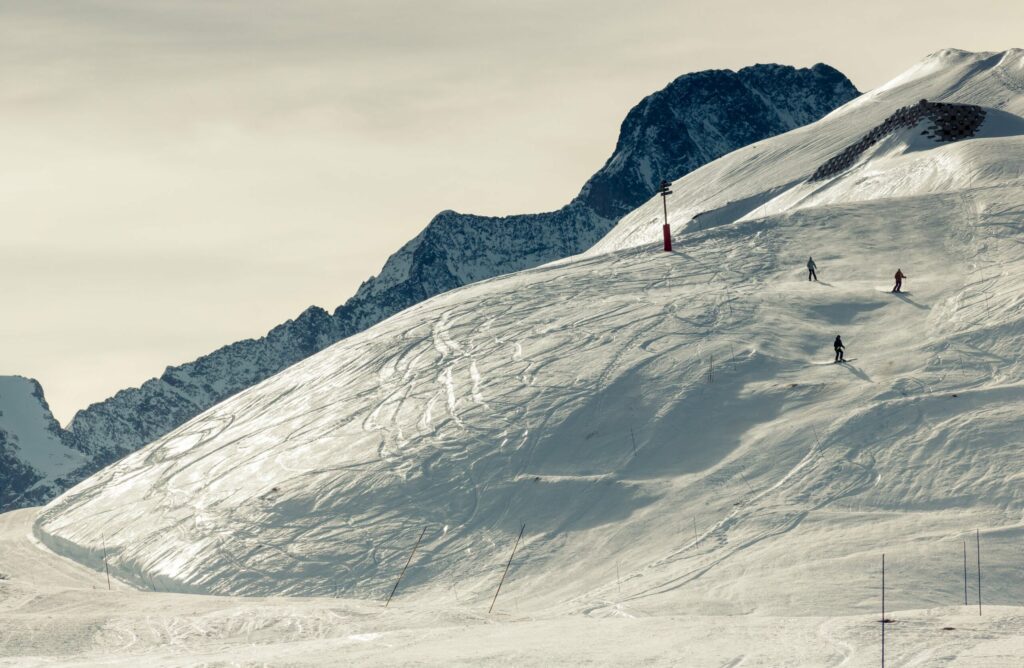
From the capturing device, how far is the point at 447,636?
24.3 meters

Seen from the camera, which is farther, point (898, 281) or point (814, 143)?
point (814, 143)

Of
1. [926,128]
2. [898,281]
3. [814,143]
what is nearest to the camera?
[898,281]

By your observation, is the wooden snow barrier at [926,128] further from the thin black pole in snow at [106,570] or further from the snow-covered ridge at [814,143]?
the thin black pole in snow at [106,570]

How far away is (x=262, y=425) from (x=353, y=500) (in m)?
11.1

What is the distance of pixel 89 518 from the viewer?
1873 inches

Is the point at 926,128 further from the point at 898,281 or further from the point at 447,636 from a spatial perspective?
the point at 447,636

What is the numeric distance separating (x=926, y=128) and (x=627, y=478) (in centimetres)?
4382

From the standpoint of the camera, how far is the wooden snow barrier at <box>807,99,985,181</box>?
2940 inches

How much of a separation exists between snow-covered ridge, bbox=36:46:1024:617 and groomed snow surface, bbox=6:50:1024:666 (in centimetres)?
12

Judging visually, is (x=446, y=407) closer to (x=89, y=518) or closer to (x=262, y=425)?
(x=262, y=425)

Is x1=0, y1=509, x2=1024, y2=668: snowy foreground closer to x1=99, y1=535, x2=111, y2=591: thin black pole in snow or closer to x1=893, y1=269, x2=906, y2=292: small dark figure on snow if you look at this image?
x1=99, y1=535, x2=111, y2=591: thin black pole in snow

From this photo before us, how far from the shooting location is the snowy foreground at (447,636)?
69.2 ft

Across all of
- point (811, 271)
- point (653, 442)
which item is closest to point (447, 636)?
point (653, 442)

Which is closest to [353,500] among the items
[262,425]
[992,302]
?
[262,425]
